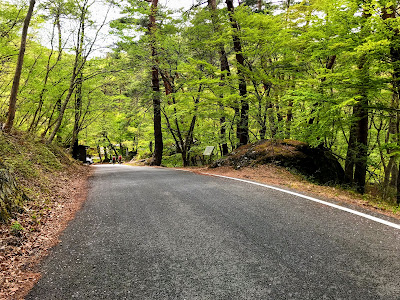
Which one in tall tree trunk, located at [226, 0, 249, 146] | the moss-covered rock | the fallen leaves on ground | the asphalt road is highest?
tall tree trunk, located at [226, 0, 249, 146]

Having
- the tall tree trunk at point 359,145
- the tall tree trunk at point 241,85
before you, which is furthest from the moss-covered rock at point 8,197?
the tall tree trunk at point 359,145

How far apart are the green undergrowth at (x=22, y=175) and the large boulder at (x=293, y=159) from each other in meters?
7.13

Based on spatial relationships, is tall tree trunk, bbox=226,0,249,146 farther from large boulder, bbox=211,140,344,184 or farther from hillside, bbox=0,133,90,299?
hillside, bbox=0,133,90,299

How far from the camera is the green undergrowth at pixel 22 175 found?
4.36 m

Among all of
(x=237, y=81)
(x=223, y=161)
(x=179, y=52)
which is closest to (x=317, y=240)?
(x=223, y=161)

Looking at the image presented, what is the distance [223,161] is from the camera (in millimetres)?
11492

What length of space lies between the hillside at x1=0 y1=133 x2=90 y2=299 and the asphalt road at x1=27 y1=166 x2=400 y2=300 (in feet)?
0.83

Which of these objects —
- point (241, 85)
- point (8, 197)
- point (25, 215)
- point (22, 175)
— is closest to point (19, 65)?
point (22, 175)

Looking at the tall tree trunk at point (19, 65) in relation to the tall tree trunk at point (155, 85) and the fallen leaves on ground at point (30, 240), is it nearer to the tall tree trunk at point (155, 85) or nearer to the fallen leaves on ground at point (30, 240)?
the fallen leaves on ground at point (30, 240)

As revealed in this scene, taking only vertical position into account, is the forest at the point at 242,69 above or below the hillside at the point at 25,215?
above

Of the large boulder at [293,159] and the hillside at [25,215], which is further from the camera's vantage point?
the large boulder at [293,159]

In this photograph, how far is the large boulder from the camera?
973 centimetres

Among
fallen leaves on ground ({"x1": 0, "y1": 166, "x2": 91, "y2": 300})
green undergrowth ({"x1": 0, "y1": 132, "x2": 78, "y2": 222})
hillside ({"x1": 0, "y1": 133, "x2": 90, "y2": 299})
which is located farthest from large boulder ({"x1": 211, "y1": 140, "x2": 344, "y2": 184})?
green undergrowth ({"x1": 0, "y1": 132, "x2": 78, "y2": 222})

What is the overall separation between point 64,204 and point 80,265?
3.52 meters
